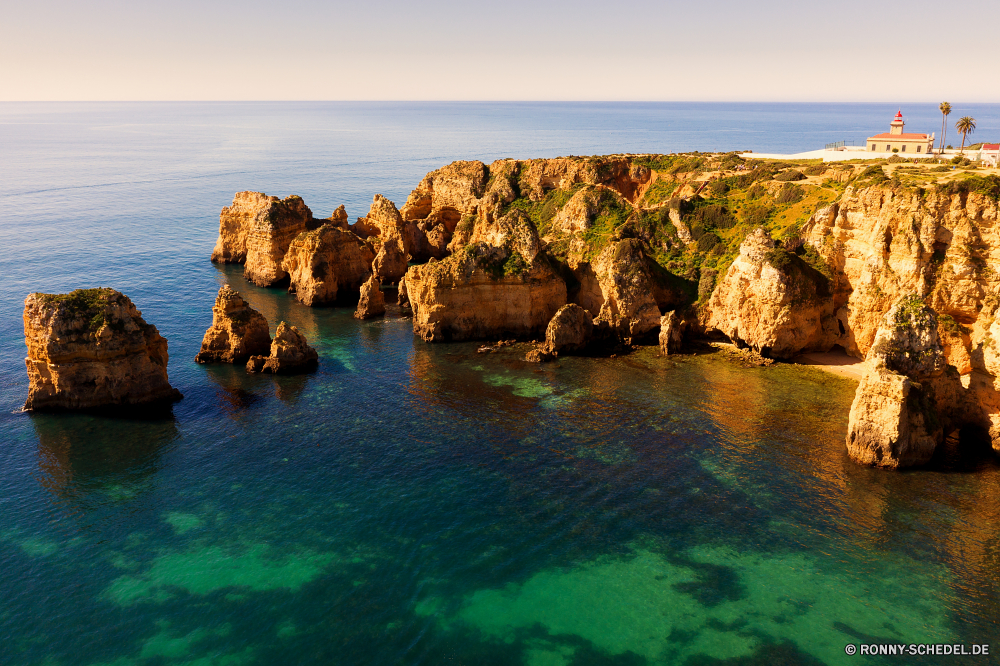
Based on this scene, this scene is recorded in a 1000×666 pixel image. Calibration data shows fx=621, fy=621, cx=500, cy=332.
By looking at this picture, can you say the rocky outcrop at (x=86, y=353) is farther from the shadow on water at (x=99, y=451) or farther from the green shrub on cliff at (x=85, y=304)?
the shadow on water at (x=99, y=451)

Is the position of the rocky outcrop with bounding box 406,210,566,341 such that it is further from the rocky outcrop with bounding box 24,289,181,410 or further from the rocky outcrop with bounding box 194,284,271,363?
the rocky outcrop with bounding box 24,289,181,410

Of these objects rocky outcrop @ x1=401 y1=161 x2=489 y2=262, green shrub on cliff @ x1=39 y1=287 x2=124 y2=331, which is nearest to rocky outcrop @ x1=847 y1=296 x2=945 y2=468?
green shrub on cliff @ x1=39 y1=287 x2=124 y2=331

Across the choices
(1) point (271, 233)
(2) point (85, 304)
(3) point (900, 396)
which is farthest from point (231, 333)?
(3) point (900, 396)

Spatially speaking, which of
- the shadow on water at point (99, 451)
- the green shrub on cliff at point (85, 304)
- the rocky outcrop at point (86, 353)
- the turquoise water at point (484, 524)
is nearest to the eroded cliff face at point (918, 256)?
the turquoise water at point (484, 524)

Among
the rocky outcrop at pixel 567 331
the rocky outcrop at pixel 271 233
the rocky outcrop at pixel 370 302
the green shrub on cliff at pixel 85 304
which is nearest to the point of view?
the green shrub on cliff at pixel 85 304

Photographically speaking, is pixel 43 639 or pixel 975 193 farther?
pixel 975 193

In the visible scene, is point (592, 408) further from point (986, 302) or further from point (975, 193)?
point (975, 193)

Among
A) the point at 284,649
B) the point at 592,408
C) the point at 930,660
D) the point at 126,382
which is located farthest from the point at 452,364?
the point at 930,660
